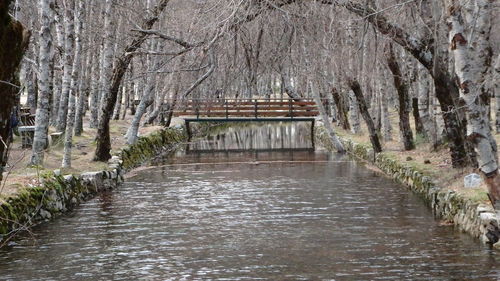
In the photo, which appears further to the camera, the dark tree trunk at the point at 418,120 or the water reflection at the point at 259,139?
the water reflection at the point at 259,139

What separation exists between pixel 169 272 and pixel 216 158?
20.1m

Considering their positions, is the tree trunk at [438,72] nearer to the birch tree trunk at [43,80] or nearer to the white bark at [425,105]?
the white bark at [425,105]

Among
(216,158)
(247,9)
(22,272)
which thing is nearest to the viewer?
(22,272)

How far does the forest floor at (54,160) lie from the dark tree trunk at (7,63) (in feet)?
6.29

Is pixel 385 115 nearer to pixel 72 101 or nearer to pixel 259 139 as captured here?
pixel 72 101

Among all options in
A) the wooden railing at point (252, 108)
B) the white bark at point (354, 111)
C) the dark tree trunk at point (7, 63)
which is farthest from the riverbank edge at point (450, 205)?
the wooden railing at point (252, 108)

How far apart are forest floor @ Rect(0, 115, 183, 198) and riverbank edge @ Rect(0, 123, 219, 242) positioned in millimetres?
245

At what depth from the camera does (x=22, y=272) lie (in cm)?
1070

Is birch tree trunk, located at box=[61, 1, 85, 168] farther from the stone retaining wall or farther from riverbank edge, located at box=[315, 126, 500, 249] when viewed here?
riverbank edge, located at box=[315, 126, 500, 249]

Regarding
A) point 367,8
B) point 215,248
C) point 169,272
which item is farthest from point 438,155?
point 169,272

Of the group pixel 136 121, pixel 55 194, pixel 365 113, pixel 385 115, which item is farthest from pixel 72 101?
pixel 385 115

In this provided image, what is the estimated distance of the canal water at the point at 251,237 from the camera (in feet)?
35.3

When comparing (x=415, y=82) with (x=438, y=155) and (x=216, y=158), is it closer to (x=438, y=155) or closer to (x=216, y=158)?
(x=438, y=155)

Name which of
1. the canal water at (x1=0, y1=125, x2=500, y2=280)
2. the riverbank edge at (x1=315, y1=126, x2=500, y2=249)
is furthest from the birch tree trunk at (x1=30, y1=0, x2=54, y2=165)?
the riverbank edge at (x1=315, y1=126, x2=500, y2=249)
